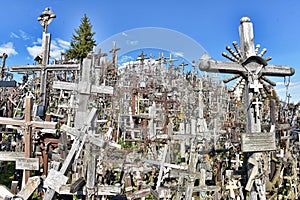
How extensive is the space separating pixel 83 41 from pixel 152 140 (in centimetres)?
2151

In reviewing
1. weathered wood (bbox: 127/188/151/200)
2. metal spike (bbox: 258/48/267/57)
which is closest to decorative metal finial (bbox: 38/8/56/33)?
weathered wood (bbox: 127/188/151/200)

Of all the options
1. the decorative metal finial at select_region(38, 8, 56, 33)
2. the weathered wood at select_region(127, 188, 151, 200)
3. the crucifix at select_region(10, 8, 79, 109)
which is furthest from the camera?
the decorative metal finial at select_region(38, 8, 56, 33)

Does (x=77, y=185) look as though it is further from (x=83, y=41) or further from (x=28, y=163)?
(x=83, y=41)

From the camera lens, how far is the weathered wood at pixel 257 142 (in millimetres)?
4047

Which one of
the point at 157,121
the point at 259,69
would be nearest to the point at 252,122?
the point at 259,69

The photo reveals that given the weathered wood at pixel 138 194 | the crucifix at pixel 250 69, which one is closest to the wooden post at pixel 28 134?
the weathered wood at pixel 138 194

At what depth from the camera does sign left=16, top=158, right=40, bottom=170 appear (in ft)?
16.2

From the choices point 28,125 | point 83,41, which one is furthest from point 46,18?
point 83,41

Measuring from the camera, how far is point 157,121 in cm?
1077

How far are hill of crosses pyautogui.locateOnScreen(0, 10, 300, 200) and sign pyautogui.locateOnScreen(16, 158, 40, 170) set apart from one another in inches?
0.7

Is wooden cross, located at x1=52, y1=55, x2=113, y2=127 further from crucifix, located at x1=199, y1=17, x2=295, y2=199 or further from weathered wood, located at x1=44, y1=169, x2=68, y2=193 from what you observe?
crucifix, located at x1=199, y1=17, x2=295, y2=199

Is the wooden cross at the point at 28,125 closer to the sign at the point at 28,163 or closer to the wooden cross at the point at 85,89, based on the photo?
the sign at the point at 28,163

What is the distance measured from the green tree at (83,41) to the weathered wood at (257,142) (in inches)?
954

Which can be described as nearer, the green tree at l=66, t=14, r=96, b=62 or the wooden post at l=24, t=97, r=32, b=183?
the wooden post at l=24, t=97, r=32, b=183
